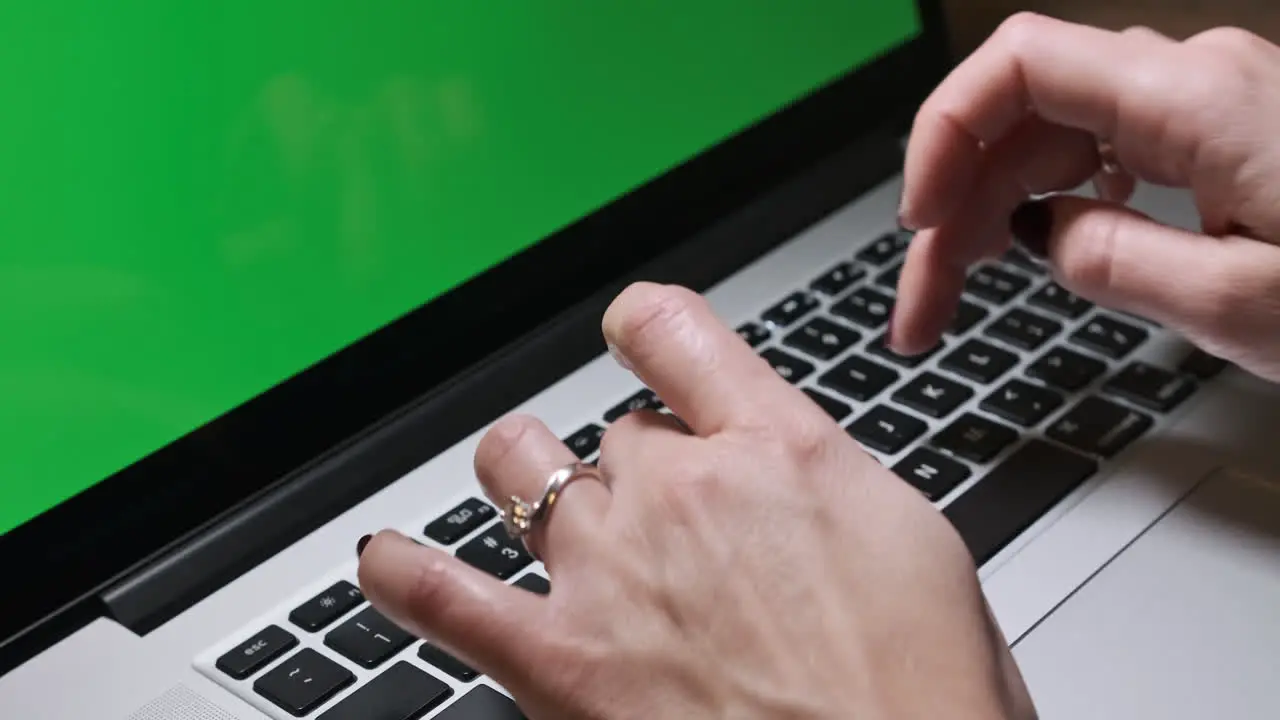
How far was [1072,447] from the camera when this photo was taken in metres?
0.62

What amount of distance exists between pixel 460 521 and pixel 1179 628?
0.98 feet

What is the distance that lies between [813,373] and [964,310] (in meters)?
0.10

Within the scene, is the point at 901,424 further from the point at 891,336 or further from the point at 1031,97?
the point at 1031,97

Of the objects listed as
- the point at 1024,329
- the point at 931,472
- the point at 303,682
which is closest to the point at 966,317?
the point at 1024,329

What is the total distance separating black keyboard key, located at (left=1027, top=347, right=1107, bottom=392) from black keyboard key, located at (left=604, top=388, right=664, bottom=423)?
0.62ft

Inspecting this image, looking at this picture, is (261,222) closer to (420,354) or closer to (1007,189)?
(420,354)

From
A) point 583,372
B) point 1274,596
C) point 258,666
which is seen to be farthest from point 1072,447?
point 258,666

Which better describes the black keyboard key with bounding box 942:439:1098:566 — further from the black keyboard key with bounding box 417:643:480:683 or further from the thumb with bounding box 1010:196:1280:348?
the black keyboard key with bounding box 417:643:480:683

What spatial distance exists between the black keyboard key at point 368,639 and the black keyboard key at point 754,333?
0.26 metres

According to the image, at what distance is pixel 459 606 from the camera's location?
427mm

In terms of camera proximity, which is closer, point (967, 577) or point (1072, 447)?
point (967, 577)

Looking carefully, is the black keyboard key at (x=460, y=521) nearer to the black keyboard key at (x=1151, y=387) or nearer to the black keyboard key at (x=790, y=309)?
the black keyboard key at (x=790, y=309)

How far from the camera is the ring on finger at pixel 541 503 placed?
463mm

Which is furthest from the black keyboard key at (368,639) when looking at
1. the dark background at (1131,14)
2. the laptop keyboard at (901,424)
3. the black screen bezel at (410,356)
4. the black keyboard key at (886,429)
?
the dark background at (1131,14)
